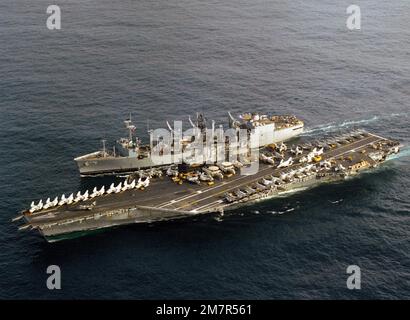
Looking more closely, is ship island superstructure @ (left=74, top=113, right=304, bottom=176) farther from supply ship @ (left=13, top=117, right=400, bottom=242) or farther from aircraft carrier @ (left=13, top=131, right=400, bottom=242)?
aircraft carrier @ (left=13, top=131, right=400, bottom=242)

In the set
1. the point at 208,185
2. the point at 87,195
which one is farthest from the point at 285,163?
the point at 87,195

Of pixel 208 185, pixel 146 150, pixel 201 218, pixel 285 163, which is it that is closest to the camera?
pixel 201 218

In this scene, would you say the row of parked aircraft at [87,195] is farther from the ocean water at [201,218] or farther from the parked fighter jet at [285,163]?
the parked fighter jet at [285,163]

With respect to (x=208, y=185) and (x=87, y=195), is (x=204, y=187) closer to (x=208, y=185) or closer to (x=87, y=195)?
(x=208, y=185)

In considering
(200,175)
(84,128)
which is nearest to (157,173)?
(200,175)

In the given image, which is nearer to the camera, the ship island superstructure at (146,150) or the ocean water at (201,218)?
the ocean water at (201,218)

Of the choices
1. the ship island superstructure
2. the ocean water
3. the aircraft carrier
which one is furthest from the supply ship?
the ocean water

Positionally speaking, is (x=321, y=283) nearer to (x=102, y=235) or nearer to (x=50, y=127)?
(x=102, y=235)

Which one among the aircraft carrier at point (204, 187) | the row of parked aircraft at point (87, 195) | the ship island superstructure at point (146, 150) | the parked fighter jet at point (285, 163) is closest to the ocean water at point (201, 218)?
the aircraft carrier at point (204, 187)
